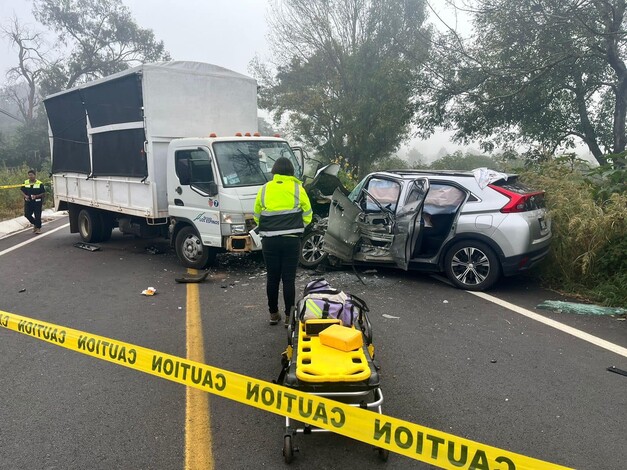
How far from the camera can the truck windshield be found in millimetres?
7625

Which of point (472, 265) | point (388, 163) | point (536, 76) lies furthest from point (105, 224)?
point (388, 163)

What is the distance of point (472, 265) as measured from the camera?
22.3 feet

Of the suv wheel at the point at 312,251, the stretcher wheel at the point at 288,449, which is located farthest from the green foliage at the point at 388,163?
the stretcher wheel at the point at 288,449

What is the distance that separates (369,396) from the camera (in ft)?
11.7

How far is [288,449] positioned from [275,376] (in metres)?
1.29

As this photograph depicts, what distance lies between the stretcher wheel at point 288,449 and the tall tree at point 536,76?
1167 centimetres

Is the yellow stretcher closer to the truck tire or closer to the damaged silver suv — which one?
the damaged silver suv

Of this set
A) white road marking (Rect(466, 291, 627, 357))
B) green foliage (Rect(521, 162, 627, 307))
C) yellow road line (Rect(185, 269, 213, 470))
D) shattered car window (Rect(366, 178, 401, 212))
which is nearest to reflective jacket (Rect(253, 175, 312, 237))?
yellow road line (Rect(185, 269, 213, 470))

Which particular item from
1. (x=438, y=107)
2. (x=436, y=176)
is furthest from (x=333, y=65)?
(x=436, y=176)

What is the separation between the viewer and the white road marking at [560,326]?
4.82 metres

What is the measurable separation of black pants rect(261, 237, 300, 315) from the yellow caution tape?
212cm

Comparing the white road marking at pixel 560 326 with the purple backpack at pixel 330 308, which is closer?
the purple backpack at pixel 330 308

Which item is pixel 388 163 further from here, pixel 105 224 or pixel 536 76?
pixel 105 224

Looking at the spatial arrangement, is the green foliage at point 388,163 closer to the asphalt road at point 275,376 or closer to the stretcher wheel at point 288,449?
the asphalt road at point 275,376
